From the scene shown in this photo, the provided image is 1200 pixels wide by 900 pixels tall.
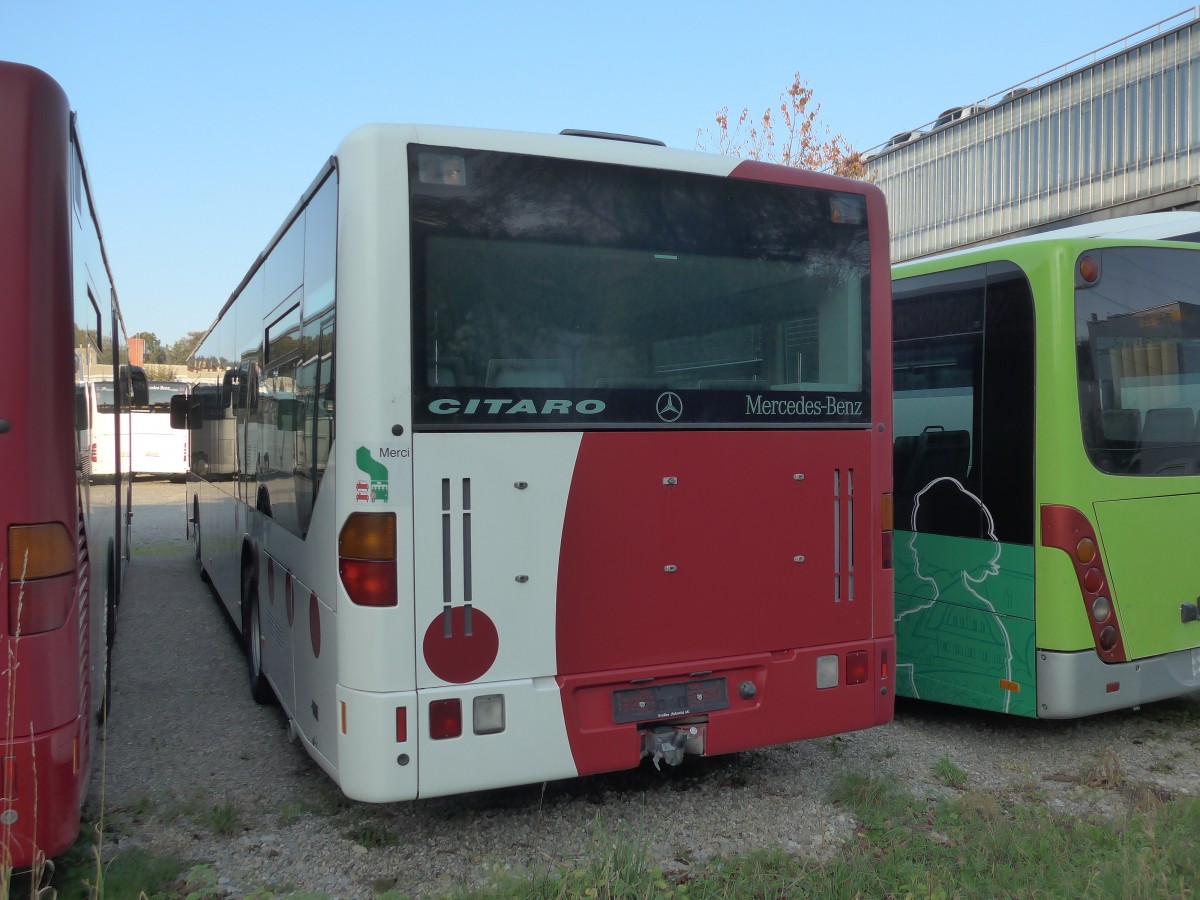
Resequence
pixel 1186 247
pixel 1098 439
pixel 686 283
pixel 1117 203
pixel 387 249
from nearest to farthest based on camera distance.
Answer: pixel 387 249 < pixel 686 283 < pixel 1098 439 < pixel 1186 247 < pixel 1117 203

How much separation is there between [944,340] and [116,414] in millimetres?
5490

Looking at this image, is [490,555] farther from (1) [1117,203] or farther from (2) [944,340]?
(1) [1117,203]

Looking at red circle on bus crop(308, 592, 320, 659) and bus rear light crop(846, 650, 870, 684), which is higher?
red circle on bus crop(308, 592, 320, 659)

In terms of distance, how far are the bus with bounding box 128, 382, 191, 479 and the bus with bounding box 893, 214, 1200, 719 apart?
85.2 ft

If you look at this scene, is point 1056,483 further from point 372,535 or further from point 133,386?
point 133,386

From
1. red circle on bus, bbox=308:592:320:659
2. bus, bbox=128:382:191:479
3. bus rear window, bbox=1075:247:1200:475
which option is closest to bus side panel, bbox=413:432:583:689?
red circle on bus, bbox=308:592:320:659

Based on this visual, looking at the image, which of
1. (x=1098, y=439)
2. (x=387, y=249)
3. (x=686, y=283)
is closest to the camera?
(x=387, y=249)

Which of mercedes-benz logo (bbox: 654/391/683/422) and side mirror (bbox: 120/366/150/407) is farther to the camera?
side mirror (bbox: 120/366/150/407)

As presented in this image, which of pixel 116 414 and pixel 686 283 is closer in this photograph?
pixel 686 283

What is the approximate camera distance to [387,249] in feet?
13.2

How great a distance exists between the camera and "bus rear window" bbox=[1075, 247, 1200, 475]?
18.5 feet

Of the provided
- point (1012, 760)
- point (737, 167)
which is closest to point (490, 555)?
point (737, 167)

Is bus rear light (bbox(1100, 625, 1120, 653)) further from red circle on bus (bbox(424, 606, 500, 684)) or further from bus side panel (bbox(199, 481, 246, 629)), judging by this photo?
bus side panel (bbox(199, 481, 246, 629))

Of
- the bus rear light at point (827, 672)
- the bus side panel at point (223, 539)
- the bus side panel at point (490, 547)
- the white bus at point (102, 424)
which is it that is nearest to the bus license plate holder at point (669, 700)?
the bus side panel at point (490, 547)
